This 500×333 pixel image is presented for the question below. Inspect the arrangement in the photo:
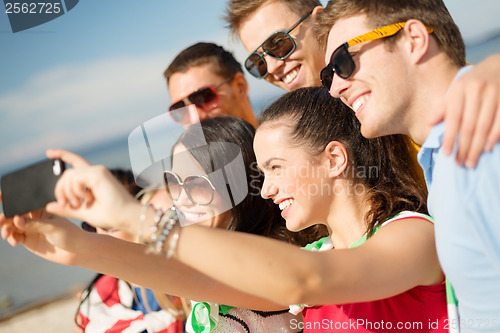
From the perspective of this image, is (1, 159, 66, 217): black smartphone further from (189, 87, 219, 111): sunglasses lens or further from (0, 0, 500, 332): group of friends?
(189, 87, 219, 111): sunglasses lens

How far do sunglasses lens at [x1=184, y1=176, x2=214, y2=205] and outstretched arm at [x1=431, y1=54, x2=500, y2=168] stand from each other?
1554 millimetres

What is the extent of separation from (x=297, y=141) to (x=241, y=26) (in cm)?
228

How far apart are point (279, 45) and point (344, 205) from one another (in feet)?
6.55

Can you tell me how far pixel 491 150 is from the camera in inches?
56.5

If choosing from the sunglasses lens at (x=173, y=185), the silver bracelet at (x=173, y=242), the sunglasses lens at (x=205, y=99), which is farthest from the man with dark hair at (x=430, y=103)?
the sunglasses lens at (x=205, y=99)

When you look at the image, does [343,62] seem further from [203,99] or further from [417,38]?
[203,99]

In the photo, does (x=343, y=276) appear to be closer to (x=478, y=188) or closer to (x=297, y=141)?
(x=478, y=188)

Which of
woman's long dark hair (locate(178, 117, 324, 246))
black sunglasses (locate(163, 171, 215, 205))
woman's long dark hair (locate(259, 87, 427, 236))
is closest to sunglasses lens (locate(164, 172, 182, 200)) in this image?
black sunglasses (locate(163, 171, 215, 205))

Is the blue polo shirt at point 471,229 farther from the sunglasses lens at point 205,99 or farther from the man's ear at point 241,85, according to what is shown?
the man's ear at point 241,85

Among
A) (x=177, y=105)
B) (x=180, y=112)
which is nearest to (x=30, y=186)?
(x=180, y=112)

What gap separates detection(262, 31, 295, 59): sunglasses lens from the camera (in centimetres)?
389

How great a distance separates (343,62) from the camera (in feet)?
6.44

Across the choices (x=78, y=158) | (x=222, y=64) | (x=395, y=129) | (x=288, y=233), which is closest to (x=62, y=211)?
(x=78, y=158)

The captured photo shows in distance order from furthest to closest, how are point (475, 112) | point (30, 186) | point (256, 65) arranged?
point (256, 65) < point (30, 186) < point (475, 112)
